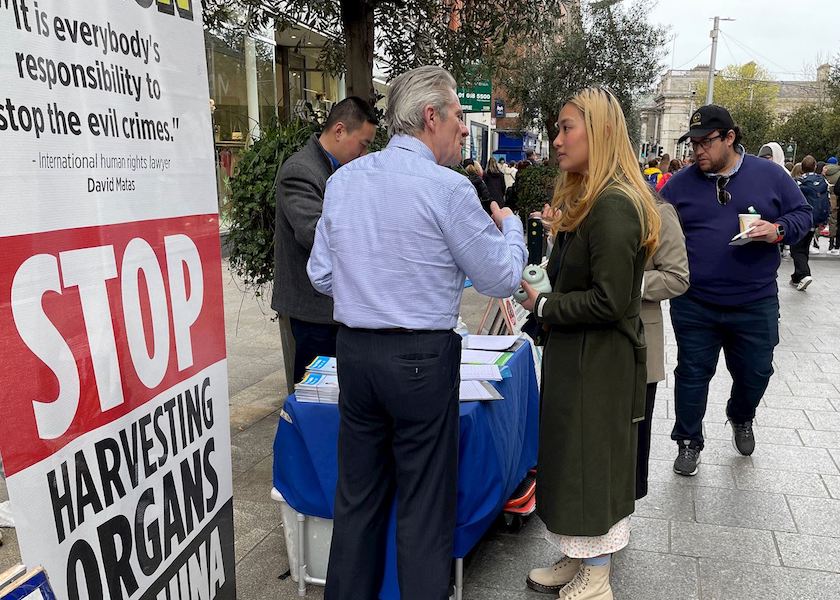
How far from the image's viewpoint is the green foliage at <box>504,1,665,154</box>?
59.4 feet

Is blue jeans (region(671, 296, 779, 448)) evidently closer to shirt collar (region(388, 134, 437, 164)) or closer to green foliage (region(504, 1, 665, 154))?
shirt collar (region(388, 134, 437, 164))

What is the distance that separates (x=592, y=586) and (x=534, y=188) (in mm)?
12777

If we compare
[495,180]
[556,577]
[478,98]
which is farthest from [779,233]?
[478,98]

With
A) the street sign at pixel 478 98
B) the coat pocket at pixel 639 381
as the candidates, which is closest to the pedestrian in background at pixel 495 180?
the street sign at pixel 478 98

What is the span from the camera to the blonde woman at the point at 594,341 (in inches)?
96.5

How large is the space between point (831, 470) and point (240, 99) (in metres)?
11.2

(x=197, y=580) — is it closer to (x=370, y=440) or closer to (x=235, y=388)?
(x=370, y=440)

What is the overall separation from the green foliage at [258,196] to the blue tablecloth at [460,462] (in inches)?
79.1

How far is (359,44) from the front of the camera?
187 inches

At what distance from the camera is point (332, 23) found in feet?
19.1

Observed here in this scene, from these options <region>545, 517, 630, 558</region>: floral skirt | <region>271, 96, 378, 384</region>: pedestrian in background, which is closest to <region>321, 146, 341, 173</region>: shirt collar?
<region>271, 96, 378, 384</region>: pedestrian in background

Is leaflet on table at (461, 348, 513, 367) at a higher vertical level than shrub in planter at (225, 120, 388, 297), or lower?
lower

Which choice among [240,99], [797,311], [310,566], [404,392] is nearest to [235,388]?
[310,566]

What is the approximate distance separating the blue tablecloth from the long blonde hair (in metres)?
0.83
